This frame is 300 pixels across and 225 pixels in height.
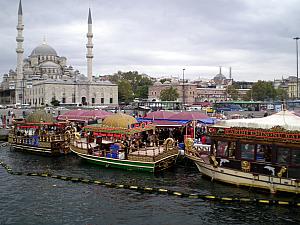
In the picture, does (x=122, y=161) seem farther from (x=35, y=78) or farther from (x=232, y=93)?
(x=232, y=93)

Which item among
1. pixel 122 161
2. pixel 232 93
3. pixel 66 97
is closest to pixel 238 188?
pixel 122 161

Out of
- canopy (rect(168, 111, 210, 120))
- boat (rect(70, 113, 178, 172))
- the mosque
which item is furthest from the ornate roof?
boat (rect(70, 113, 178, 172))

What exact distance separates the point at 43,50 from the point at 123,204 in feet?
345

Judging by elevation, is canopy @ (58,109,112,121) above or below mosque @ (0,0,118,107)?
below

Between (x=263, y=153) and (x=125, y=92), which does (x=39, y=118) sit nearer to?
(x=263, y=153)

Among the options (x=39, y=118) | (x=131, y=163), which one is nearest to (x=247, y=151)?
(x=131, y=163)

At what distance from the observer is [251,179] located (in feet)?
48.7

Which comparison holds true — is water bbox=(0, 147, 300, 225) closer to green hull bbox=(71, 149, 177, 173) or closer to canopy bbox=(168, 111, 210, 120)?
green hull bbox=(71, 149, 177, 173)

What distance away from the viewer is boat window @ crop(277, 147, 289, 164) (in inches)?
555

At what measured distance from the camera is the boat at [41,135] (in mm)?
23500

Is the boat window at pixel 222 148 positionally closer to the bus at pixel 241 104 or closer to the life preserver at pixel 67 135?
the life preserver at pixel 67 135

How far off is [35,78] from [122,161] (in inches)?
3524

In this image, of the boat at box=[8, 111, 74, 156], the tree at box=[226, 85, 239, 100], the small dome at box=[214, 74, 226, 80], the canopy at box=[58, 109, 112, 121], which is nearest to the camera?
the boat at box=[8, 111, 74, 156]

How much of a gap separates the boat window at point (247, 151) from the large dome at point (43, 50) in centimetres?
10417
